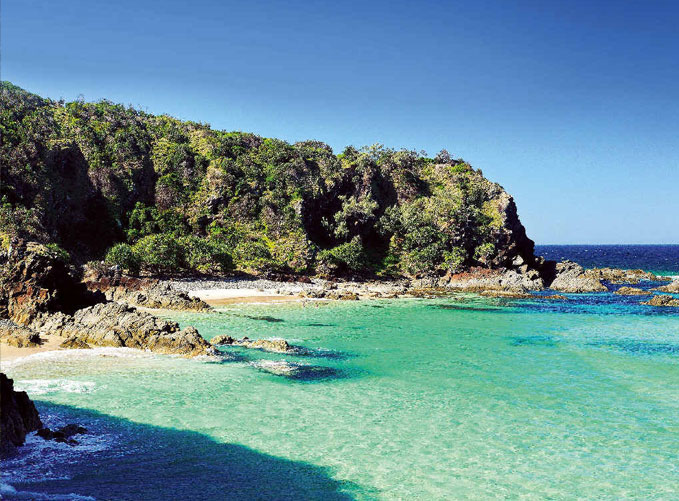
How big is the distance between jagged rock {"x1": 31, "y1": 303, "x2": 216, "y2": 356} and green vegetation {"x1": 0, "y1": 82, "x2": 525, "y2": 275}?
21723 millimetres

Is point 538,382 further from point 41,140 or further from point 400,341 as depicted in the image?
Result: point 41,140

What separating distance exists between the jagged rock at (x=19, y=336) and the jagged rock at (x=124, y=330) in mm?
1737

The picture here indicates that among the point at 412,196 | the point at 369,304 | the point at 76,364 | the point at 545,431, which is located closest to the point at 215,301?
the point at 369,304

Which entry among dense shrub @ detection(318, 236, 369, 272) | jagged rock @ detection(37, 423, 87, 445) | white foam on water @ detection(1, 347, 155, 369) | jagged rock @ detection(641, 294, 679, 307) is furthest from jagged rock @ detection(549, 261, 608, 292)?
jagged rock @ detection(37, 423, 87, 445)

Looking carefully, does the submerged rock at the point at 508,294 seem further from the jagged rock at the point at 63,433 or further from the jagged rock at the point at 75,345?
the jagged rock at the point at 63,433

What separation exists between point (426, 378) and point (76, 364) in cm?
1358

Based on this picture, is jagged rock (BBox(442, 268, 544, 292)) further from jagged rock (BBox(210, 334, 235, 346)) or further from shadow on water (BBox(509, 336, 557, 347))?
jagged rock (BBox(210, 334, 235, 346))

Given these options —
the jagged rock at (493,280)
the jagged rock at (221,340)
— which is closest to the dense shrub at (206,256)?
the jagged rock at (493,280)

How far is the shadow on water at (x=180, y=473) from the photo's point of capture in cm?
1025

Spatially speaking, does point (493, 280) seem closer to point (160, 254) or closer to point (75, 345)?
point (160, 254)

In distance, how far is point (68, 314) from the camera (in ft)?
87.1

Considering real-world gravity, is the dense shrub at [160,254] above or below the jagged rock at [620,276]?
above

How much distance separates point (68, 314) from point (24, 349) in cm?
560

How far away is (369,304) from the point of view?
42.8 meters
